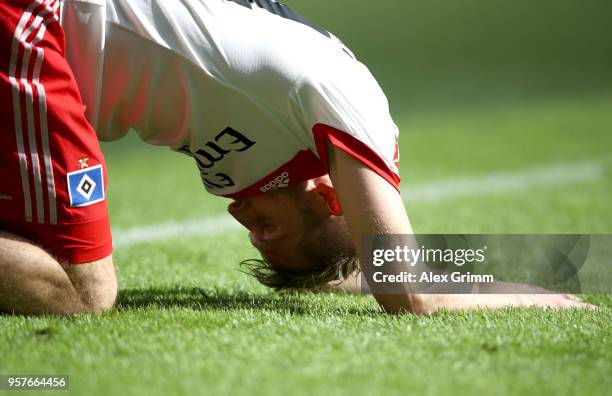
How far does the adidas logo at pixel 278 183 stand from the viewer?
3.28 m

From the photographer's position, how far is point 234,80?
122 inches

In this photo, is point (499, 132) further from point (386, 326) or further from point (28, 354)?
point (28, 354)

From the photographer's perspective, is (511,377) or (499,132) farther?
(499,132)

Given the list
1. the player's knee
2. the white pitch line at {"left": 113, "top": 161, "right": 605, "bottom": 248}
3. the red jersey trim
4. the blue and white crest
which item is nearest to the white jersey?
the red jersey trim

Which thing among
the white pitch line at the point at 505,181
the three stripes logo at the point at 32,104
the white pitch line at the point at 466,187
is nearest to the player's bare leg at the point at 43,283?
the three stripes logo at the point at 32,104

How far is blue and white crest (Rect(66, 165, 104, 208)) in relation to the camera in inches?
117

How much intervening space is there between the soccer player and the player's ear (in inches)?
0.5

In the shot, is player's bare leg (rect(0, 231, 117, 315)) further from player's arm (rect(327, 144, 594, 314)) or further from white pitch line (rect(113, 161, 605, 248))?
white pitch line (rect(113, 161, 605, 248))

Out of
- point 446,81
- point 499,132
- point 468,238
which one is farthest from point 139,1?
point 446,81

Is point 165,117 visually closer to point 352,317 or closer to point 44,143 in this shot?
point 44,143

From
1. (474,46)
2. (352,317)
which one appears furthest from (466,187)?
(474,46)

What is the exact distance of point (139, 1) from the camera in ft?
10.2

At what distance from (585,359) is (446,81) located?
1012 cm

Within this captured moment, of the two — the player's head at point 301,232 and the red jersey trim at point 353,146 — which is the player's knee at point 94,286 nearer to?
the player's head at point 301,232
